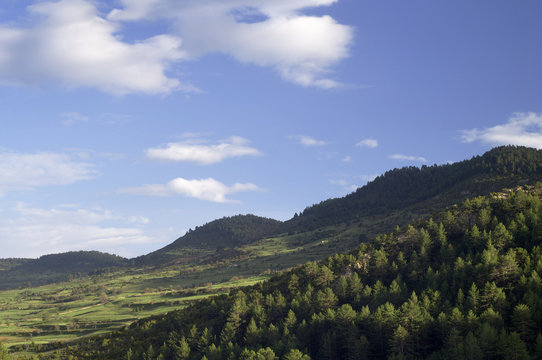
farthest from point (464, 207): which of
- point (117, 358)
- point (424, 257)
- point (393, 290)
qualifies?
point (117, 358)

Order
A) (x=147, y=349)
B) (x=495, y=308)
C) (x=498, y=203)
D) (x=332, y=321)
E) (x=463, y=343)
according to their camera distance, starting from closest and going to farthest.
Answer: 1. (x=463, y=343)
2. (x=495, y=308)
3. (x=332, y=321)
4. (x=147, y=349)
5. (x=498, y=203)

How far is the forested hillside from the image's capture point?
118m

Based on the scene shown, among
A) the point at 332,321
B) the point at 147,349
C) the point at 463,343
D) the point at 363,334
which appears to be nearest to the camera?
the point at 463,343

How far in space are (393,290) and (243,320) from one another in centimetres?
5798

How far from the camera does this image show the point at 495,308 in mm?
123250

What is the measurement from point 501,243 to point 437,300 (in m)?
37.1

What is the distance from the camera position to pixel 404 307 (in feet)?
424

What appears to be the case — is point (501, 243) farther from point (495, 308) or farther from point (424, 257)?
point (495, 308)

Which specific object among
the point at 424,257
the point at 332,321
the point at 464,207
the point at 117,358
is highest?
the point at 464,207

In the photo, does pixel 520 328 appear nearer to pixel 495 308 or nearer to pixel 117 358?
pixel 495 308

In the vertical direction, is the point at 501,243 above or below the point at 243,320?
above

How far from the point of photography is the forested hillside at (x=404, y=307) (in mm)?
117688

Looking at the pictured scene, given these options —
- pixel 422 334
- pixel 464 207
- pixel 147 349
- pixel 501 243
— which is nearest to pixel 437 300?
pixel 422 334

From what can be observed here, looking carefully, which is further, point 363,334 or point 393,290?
point 393,290
